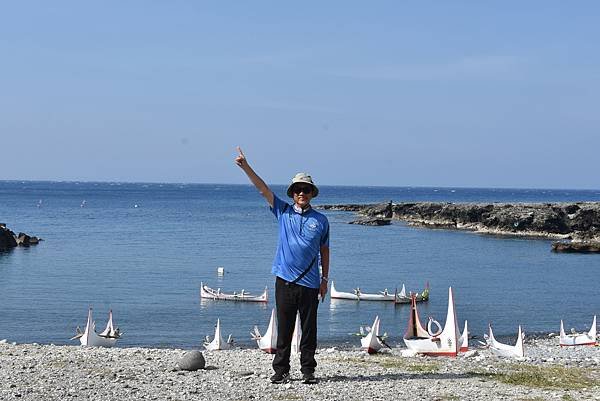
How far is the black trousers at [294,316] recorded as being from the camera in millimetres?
11555

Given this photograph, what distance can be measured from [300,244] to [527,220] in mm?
96890

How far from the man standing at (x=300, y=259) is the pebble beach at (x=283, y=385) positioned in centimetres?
82

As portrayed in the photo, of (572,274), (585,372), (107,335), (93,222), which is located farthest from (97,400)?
(93,222)

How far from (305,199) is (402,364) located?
4.41 metres

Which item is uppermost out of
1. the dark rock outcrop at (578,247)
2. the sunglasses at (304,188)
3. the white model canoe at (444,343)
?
the sunglasses at (304,188)

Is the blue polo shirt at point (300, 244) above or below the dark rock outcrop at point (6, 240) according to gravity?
above

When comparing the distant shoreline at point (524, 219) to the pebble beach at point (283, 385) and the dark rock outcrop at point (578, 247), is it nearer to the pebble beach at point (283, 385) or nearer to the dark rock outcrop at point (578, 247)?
the dark rock outcrop at point (578, 247)

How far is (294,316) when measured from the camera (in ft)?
38.5

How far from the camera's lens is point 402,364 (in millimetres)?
14508

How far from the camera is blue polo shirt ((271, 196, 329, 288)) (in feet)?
37.7

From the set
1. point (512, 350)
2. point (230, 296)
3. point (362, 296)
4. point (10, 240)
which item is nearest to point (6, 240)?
point (10, 240)

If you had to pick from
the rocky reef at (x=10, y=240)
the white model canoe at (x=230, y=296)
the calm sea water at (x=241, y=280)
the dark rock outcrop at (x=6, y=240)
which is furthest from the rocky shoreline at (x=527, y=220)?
the dark rock outcrop at (x=6, y=240)

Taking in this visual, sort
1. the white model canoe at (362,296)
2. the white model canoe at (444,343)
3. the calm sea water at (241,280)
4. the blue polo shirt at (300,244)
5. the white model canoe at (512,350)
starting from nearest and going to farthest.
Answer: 1. the blue polo shirt at (300,244)
2. the white model canoe at (444,343)
3. the white model canoe at (512,350)
4. the calm sea water at (241,280)
5. the white model canoe at (362,296)

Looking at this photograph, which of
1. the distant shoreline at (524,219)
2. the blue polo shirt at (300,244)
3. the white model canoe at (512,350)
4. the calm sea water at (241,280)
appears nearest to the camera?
the blue polo shirt at (300,244)
